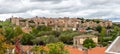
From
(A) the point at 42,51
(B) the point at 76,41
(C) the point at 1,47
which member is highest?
(C) the point at 1,47

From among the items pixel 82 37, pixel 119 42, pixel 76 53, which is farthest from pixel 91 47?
pixel 119 42

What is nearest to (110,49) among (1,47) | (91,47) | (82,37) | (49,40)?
(1,47)

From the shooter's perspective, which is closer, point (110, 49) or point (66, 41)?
point (110, 49)

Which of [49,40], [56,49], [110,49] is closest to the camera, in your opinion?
[110,49]

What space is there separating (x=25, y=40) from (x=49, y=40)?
5.77 meters

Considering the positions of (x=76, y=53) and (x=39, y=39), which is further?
(x=39, y=39)

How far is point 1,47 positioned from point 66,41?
141 feet

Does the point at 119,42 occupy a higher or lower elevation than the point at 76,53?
higher

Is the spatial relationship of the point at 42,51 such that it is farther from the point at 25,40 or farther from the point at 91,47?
the point at 25,40

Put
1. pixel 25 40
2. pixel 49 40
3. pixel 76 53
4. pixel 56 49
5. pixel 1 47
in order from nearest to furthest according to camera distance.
Answer: pixel 1 47 < pixel 56 49 < pixel 76 53 < pixel 49 40 < pixel 25 40

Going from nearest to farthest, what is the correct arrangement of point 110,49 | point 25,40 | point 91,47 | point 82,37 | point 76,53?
point 110,49
point 76,53
point 91,47
point 25,40
point 82,37

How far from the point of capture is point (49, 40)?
5238cm

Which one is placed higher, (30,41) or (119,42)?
(119,42)

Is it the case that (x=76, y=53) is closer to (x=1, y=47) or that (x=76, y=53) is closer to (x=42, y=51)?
(x=42, y=51)
